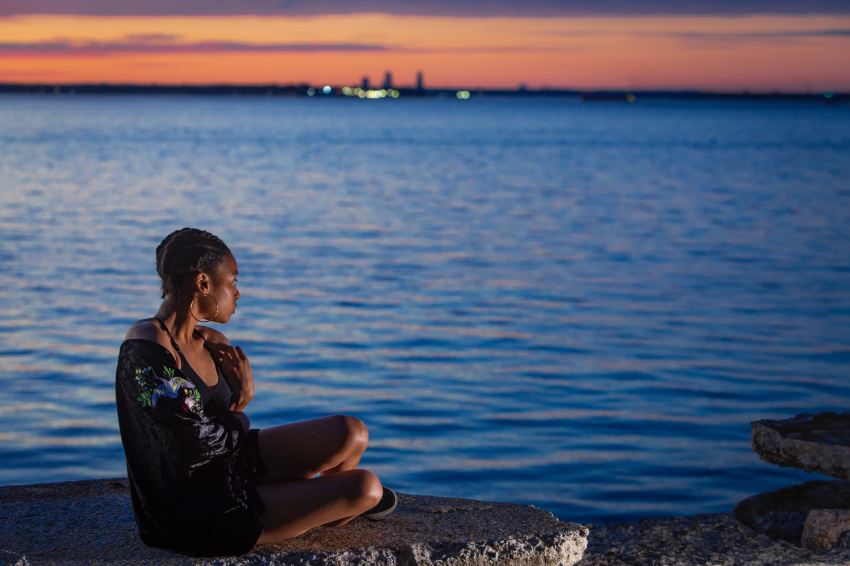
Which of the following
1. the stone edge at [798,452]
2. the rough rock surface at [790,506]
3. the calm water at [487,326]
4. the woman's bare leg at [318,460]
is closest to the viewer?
the woman's bare leg at [318,460]

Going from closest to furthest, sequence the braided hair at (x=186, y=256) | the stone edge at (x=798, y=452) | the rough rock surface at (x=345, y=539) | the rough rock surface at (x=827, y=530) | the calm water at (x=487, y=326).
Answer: the braided hair at (x=186, y=256) < the rough rock surface at (x=345, y=539) < the rough rock surface at (x=827, y=530) < the stone edge at (x=798, y=452) < the calm water at (x=487, y=326)

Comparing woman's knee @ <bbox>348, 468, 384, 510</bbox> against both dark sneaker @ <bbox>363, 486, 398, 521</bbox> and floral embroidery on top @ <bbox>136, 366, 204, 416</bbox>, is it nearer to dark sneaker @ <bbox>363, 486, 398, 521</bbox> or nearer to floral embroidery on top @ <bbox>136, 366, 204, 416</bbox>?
dark sneaker @ <bbox>363, 486, 398, 521</bbox>

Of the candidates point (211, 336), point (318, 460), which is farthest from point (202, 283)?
point (318, 460)

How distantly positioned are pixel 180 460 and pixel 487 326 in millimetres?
11872

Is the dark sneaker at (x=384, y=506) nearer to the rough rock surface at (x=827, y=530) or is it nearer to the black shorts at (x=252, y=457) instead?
the black shorts at (x=252, y=457)

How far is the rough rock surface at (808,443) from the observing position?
6691 millimetres

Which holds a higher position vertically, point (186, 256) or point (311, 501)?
point (186, 256)

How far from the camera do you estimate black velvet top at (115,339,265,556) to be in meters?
4.51

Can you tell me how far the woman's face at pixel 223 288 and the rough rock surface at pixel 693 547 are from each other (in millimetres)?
2377

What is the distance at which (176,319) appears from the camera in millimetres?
4695

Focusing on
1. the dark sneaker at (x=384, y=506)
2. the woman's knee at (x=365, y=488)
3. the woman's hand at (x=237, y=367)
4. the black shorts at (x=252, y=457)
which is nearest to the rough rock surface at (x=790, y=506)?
the dark sneaker at (x=384, y=506)

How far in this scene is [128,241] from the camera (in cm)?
2659

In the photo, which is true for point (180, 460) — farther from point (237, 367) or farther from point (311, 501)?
point (311, 501)

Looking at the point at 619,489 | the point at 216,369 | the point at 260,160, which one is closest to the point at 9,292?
the point at 619,489
